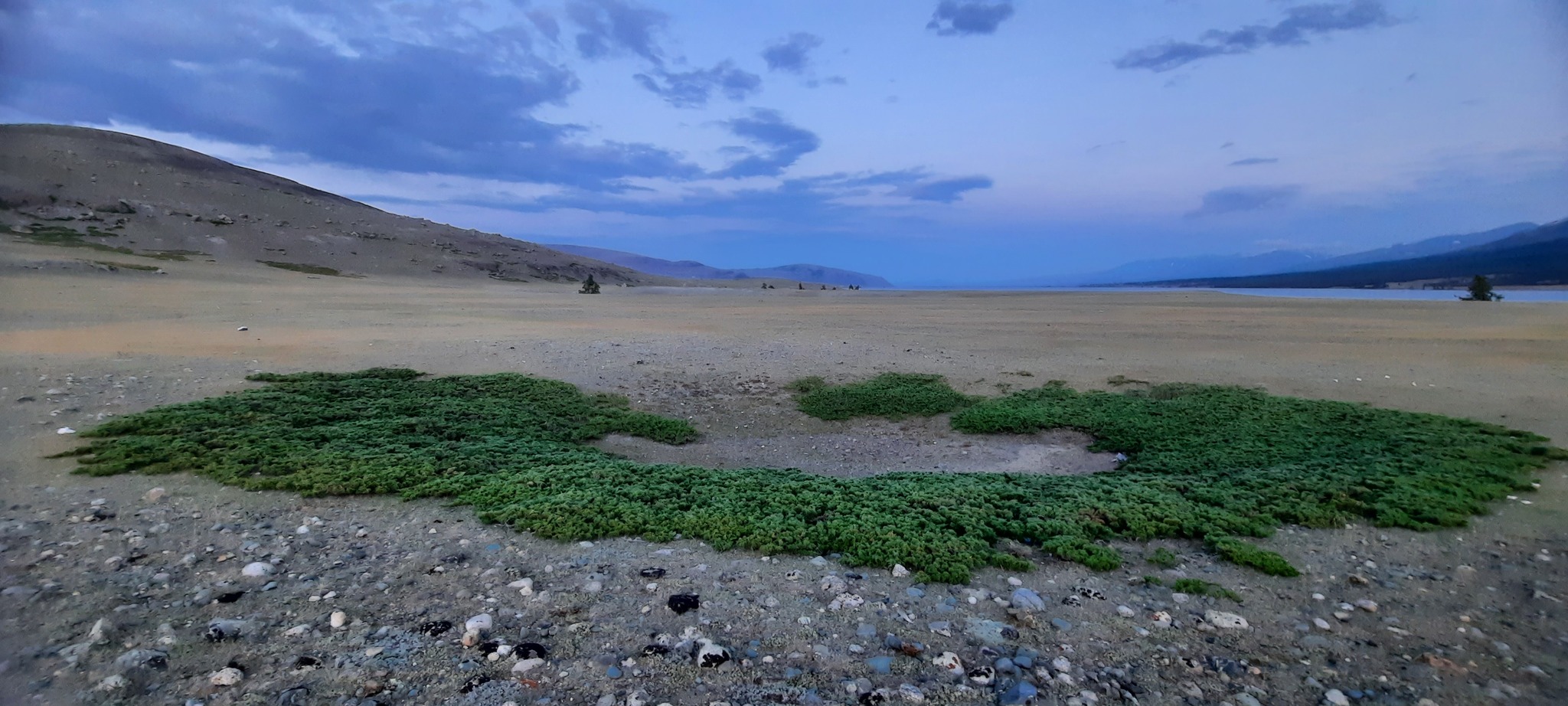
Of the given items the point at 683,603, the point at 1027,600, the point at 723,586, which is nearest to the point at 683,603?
the point at 683,603

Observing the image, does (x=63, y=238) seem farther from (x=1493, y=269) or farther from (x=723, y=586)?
(x=1493, y=269)

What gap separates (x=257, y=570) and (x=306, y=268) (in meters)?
57.1

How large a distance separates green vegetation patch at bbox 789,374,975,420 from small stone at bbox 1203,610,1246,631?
7460mm

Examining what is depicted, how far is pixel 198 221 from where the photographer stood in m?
56.2

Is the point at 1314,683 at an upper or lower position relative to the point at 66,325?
lower

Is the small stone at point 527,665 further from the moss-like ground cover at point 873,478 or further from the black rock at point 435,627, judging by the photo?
the moss-like ground cover at point 873,478

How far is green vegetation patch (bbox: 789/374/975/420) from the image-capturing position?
12.2 meters

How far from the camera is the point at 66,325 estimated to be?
17.0 meters

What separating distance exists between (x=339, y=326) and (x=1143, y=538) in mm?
21640

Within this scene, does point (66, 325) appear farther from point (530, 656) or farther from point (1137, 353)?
point (1137, 353)

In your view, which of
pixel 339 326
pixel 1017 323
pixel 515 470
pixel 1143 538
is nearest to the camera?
pixel 1143 538

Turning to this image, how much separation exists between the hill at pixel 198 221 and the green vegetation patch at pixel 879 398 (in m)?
45.1

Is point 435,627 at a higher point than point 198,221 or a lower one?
lower

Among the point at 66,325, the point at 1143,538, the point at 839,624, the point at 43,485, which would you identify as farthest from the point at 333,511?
the point at 66,325
